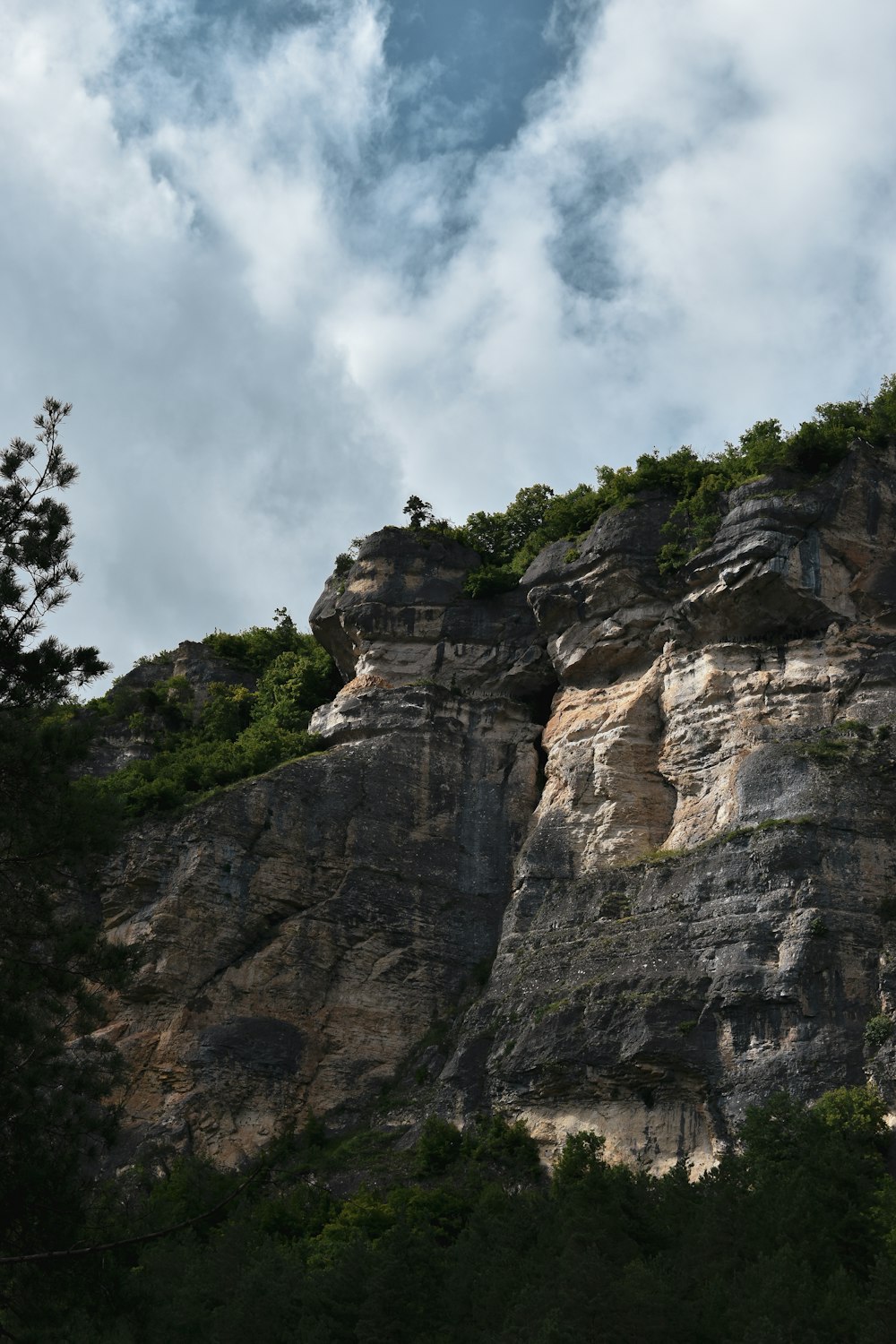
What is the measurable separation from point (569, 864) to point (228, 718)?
550 inches

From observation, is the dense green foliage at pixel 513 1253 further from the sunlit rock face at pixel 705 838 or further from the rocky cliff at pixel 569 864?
the rocky cliff at pixel 569 864

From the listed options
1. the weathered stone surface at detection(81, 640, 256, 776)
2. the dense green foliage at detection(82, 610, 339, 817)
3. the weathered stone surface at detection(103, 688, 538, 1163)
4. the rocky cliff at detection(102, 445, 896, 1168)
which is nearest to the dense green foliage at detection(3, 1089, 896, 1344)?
the rocky cliff at detection(102, 445, 896, 1168)

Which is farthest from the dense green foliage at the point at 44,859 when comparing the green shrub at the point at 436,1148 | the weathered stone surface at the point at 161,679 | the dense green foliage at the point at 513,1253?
the weathered stone surface at the point at 161,679

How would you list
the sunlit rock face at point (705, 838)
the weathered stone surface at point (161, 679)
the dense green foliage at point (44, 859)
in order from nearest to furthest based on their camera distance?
the dense green foliage at point (44, 859) → the sunlit rock face at point (705, 838) → the weathered stone surface at point (161, 679)

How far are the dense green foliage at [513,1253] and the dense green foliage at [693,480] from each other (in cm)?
1756

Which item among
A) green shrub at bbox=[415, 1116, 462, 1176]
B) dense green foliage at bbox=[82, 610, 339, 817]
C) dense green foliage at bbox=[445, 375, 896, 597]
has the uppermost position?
dense green foliage at bbox=[445, 375, 896, 597]

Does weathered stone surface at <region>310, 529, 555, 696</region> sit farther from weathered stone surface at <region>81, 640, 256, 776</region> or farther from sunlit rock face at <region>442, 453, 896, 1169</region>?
weathered stone surface at <region>81, 640, 256, 776</region>

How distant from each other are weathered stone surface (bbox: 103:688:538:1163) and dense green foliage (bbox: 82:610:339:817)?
6.01ft

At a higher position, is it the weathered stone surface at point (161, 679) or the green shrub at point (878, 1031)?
the weathered stone surface at point (161, 679)

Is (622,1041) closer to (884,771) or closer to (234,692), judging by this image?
(884,771)

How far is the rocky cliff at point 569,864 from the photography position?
34281 mm

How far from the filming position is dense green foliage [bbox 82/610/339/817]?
151 ft

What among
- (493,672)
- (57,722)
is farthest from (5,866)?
(493,672)

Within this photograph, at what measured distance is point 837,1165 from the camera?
95.0 ft
